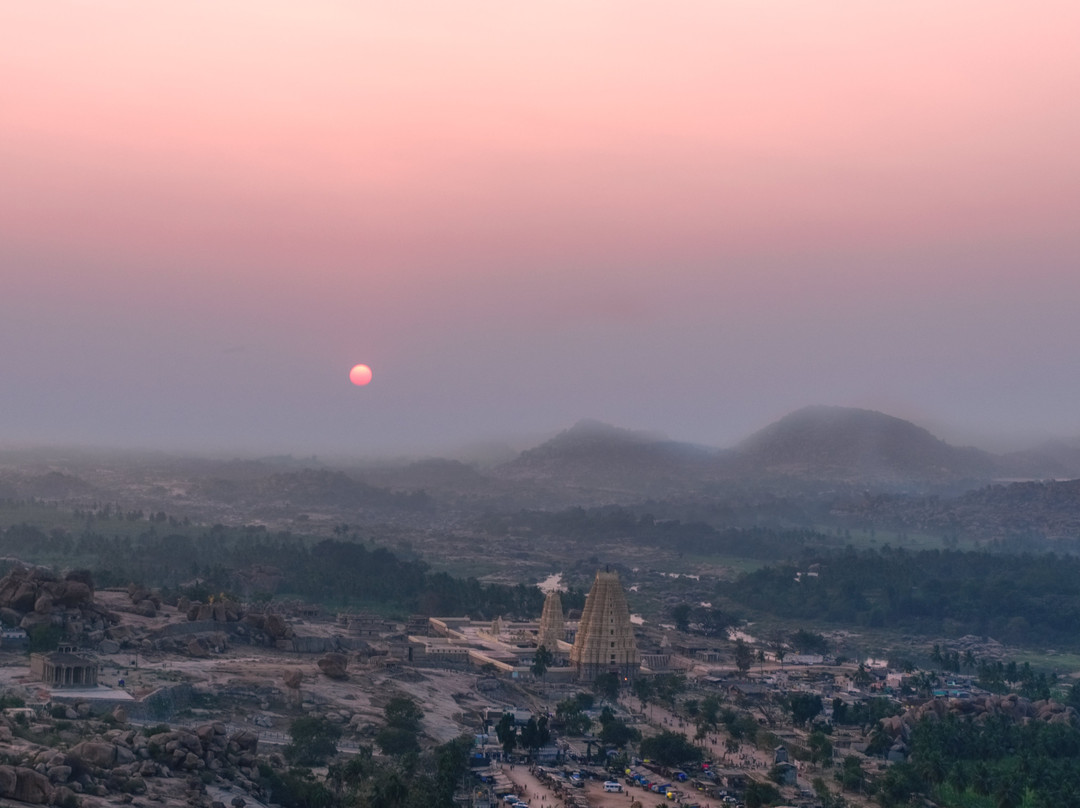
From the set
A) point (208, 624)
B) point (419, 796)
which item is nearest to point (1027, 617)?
point (208, 624)

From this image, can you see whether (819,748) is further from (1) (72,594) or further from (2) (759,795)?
(1) (72,594)

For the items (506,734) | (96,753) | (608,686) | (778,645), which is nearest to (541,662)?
(608,686)

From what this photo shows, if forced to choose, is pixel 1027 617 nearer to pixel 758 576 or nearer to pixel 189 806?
pixel 758 576

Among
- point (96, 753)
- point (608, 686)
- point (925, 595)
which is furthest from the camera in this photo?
point (925, 595)

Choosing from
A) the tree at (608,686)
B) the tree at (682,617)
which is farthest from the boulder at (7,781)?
the tree at (682,617)

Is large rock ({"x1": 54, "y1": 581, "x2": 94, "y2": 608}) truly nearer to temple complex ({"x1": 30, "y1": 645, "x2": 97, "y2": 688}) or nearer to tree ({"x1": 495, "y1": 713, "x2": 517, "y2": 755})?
temple complex ({"x1": 30, "y1": 645, "x2": 97, "y2": 688})

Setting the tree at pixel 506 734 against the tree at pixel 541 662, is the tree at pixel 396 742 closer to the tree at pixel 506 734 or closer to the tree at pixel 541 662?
the tree at pixel 506 734
